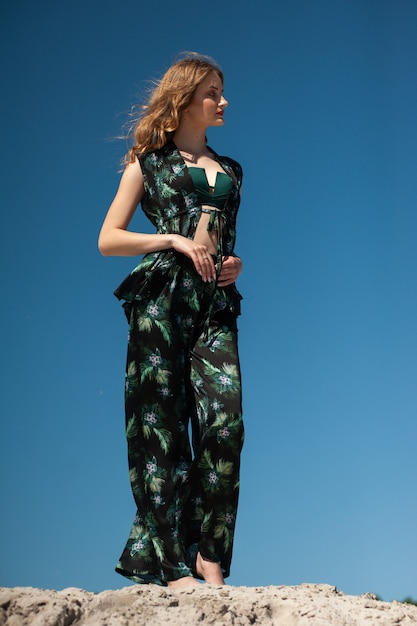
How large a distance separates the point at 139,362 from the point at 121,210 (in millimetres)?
754

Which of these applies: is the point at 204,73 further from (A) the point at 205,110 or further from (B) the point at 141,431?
(B) the point at 141,431

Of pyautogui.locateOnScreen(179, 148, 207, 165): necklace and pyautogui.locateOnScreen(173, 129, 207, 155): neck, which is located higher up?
pyautogui.locateOnScreen(173, 129, 207, 155): neck

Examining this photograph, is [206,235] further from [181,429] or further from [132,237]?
[181,429]

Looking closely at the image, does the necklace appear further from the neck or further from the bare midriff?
the bare midriff

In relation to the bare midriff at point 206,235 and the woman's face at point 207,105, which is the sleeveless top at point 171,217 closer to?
the bare midriff at point 206,235

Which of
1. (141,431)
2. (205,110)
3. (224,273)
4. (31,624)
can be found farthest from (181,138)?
(31,624)

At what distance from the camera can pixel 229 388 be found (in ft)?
13.2

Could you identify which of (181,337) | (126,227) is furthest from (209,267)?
(126,227)

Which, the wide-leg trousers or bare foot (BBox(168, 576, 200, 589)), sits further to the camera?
the wide-leg trousers

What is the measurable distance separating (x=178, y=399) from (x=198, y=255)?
2.21 feet

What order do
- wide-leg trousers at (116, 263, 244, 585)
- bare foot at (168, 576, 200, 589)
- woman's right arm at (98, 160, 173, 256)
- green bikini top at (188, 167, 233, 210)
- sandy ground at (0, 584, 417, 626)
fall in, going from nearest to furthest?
sandy ground at (0, 584, 417, 626)
bare foot at (168, 576, 200, 589)
wide-leg trousers at (116, 263, 244, 585)
woman's right arm at (98, 160, 173, 256)
green bikini top at (188, 167, 233, 210)

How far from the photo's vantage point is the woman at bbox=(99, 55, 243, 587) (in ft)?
13.0

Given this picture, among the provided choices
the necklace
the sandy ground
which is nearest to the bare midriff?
the necklace

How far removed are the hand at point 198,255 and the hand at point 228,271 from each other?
0.21 feet
